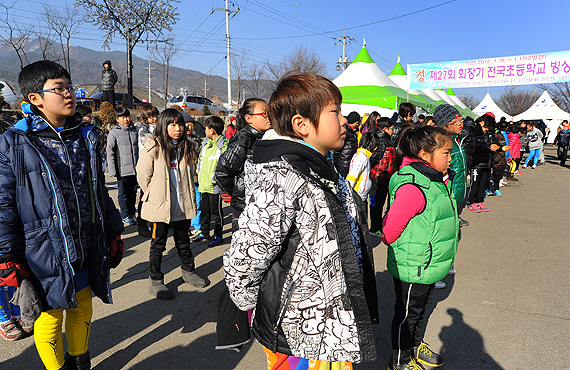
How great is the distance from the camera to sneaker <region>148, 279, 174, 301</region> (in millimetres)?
3770

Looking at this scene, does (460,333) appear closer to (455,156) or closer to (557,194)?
(455,156)

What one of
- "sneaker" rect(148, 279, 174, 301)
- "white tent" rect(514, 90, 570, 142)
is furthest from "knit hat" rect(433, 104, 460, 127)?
"white tent" rect(514, 90, 570, 142)

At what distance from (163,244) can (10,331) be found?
1.41m

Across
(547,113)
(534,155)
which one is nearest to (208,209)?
(534,155)

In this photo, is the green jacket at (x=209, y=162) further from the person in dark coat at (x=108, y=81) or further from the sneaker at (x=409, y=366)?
the person in dark coat at (x=108, y=81)

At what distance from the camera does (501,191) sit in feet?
34.5

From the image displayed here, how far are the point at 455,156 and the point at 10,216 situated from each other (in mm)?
4587

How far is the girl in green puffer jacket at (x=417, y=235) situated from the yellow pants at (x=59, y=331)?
2071 mm

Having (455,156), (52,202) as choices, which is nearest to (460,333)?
(455,156)

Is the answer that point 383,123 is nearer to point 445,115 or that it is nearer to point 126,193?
point 445,115

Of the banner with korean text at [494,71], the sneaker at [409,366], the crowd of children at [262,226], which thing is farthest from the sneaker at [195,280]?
the banner with korean text at [494,71]

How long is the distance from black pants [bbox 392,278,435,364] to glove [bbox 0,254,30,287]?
2367 millimetres

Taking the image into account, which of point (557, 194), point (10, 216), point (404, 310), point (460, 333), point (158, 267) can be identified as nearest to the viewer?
point (10, 216)

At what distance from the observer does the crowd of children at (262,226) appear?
4.75 ft
